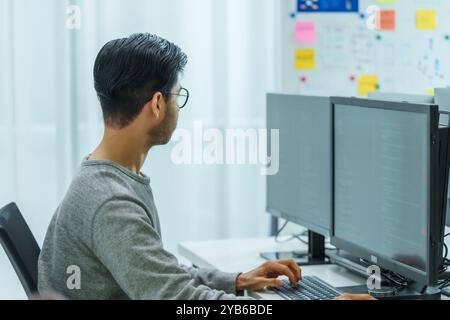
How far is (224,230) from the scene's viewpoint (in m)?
3.71

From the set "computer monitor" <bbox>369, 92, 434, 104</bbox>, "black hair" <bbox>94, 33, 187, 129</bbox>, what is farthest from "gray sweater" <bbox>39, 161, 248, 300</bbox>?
"computer monitor" <bbox>369, 92, 434, 104</bbox>

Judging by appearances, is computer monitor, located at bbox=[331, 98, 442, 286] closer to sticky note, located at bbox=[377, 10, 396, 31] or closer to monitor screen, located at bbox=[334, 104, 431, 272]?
monitor screen, located at bbox=[334, 104, 431, 272]

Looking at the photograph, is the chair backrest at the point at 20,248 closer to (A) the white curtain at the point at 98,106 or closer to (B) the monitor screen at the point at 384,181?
(B) the monitor screen at the point at 384,181

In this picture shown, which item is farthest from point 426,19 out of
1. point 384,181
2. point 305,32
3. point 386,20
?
point 384,181

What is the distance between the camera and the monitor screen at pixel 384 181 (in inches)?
66.4

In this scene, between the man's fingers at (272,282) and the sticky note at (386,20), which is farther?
the sticky note at (386,20)

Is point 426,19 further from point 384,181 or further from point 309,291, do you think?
point 309,291

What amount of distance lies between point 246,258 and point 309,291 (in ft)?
1.68

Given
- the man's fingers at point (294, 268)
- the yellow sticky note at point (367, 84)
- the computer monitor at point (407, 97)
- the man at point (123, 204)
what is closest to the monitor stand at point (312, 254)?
the man's fingers at point (294, 268)

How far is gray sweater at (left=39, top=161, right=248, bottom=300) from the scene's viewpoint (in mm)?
1446

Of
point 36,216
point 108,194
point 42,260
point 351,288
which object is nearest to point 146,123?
point 108,194

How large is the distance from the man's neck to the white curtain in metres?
1.82

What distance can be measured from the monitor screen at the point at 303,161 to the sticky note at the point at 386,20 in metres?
1.73

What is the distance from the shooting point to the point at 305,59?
386 centimetres
